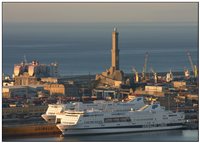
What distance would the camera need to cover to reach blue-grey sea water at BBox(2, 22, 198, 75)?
28266 mm

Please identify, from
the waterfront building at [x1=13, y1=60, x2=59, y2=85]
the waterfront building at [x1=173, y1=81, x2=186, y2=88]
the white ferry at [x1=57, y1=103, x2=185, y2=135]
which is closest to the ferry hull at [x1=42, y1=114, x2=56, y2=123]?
the white ferry at [x1=57, y1=103, x2=185, y2=135]

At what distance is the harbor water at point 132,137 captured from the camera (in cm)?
1110

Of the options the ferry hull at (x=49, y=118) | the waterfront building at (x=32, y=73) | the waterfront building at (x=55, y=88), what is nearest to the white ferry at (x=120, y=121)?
the ferry hull at (x=49, y=118)

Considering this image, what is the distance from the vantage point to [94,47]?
116ft

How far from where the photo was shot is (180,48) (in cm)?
3209

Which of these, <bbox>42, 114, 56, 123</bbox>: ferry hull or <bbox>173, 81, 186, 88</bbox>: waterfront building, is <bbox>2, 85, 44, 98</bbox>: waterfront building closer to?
<bbox>173, 81, 186, 88</bbox>: waterfront building

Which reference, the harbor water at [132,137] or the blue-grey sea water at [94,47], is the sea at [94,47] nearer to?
the blue-grey sea water at [94,47]

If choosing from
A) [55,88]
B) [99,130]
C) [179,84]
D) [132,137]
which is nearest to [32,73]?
[55,88]

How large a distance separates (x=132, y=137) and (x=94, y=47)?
77.0ft

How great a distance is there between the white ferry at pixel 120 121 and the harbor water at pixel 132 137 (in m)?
0.32

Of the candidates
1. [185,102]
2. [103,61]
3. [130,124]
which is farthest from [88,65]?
[130,124]

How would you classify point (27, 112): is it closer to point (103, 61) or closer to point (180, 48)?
point (103, 61)

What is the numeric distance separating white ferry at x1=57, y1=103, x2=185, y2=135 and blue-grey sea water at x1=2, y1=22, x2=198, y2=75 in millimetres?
11932

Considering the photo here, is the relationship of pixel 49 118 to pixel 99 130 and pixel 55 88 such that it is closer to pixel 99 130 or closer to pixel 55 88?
pixel 99 130
